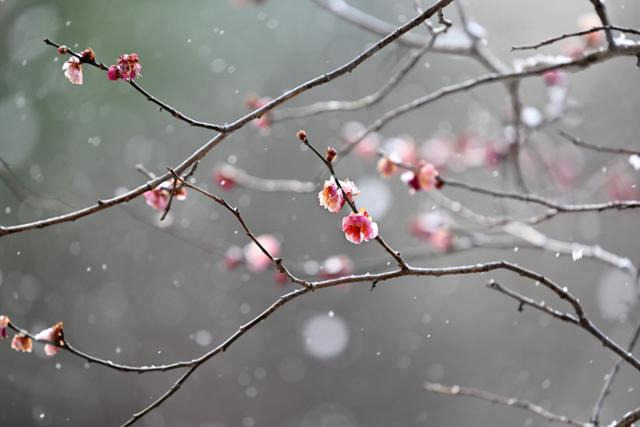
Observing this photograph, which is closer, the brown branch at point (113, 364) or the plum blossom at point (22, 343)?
the brown branch at point (113, 364)

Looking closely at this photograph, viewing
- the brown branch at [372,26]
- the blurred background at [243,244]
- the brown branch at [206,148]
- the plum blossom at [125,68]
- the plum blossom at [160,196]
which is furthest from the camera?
the blurred background at [243,244]

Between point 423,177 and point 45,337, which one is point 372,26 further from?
point 45,337

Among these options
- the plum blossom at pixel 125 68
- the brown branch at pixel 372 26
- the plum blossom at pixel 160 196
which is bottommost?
the plum blossom at pixel 160 196

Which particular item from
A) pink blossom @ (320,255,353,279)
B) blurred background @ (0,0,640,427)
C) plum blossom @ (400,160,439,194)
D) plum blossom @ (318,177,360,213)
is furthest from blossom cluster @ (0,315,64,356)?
blurred background @ (0,0,640,427)

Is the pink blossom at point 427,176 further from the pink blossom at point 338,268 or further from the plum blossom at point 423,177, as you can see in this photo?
the pink blossom at point 338,268

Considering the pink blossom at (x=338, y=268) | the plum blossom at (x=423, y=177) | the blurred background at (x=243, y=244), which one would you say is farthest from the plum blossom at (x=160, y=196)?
the blurred background at (x=243, y=244)

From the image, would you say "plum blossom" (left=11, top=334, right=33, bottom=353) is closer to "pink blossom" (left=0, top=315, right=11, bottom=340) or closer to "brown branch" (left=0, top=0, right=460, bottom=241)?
"pink blossom" (left=0, top=315, right=11, bottom=340)

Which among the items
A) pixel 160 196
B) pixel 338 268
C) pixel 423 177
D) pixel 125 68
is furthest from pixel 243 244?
pixel 125 68
